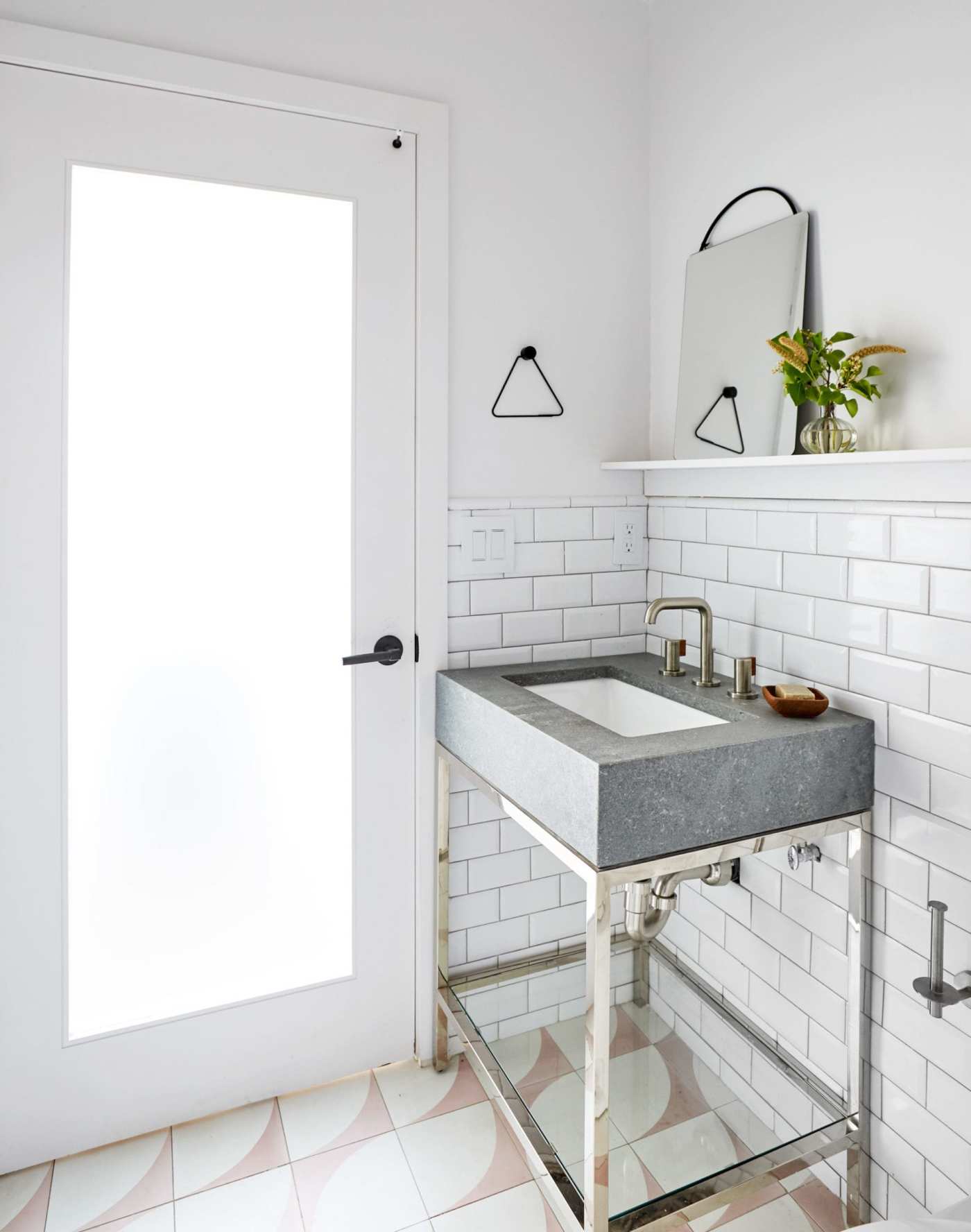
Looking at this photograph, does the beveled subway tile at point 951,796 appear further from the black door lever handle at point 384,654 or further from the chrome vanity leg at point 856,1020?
the black door lever handle at point 384,654

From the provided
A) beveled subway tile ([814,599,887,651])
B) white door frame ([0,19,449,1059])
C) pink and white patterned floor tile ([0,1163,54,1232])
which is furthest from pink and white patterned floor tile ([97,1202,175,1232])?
beveled subway tile ([814,599,887,651])

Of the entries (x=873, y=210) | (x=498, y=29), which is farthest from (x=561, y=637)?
(x=498, y=29)

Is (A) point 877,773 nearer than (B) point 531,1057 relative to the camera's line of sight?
Yes

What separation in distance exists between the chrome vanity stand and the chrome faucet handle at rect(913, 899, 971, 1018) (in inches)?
7.0

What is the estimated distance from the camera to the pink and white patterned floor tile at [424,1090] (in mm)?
1850

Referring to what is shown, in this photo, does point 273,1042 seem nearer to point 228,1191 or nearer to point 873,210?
point 228,1191

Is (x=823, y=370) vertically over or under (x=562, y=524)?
over

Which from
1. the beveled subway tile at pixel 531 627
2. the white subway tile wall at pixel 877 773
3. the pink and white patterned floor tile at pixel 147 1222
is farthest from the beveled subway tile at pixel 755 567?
the pink and white patterned floor tile at pixel 147 1222

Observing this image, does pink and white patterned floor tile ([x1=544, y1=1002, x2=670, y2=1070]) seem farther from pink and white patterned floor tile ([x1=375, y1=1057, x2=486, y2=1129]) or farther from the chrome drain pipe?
pink and white patterned floor tile ([x1=375, y1=1057, x2=486, y2=1129])

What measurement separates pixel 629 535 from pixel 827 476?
630 mm

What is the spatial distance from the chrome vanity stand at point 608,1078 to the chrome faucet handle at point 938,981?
0.59ft

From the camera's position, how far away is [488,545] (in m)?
1.97

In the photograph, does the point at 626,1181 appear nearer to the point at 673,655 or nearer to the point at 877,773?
the point at 877,773

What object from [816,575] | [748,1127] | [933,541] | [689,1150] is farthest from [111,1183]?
[933,541]
